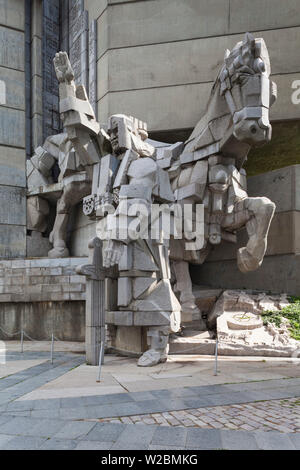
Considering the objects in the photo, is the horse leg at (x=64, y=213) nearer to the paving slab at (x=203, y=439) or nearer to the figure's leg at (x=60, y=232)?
the figure's leg at (x=60, y=232)

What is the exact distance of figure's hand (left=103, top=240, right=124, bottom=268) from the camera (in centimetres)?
673

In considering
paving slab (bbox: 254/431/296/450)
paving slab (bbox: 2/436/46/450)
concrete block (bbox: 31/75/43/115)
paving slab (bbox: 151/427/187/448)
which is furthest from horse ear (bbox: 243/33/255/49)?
concrete block (bbox: 31/75/43/115)

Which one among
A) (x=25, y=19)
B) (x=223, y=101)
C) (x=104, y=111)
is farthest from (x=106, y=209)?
(x=25, y=19)

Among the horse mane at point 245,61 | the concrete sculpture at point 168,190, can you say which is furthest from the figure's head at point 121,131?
the horse mane at point 245,61

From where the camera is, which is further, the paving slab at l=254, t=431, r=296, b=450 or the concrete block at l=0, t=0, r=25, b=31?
the concrete block at l=0, t=0, r=25, b=31

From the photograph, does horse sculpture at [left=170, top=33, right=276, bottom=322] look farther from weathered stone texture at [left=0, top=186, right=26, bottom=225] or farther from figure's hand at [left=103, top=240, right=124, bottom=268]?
weathered stone texture at [left=0, top=186, right=26, bottom=225]

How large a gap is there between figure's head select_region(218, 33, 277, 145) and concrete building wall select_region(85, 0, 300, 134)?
4879 millimetres

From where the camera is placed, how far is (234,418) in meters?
3.95

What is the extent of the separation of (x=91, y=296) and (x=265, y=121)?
16.0 ft

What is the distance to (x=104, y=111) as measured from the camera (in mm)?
13719

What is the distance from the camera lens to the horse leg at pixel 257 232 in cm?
845

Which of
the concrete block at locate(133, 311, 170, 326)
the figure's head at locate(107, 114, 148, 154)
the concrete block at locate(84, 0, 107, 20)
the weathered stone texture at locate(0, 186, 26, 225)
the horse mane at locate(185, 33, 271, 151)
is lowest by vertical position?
the concrete block at locate(133, 311, 170, 326)

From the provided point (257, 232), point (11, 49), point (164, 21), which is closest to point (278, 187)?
point (257, 232)

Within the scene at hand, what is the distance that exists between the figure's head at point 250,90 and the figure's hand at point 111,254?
3.49m
